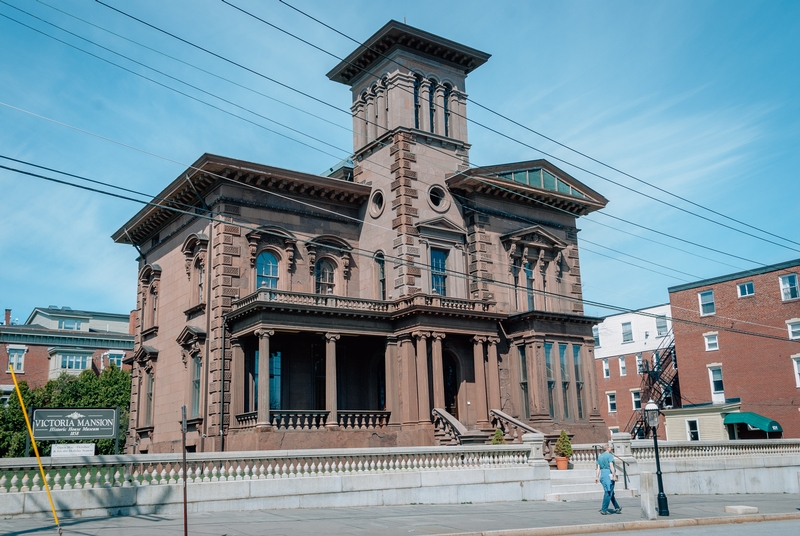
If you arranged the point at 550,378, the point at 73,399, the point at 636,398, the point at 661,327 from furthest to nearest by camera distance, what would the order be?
the point at 661,327 → the point at 636,398 → the point at 73,399 → the point at 550,378

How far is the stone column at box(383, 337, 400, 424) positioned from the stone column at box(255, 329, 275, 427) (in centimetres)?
541

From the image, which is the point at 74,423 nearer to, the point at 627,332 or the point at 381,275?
the point at 381,275

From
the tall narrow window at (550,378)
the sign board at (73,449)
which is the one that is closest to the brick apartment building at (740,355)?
the tall narrow window at (550,378)

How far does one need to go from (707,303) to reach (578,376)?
20874mm

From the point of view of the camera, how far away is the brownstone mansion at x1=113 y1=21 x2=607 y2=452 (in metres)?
29.8

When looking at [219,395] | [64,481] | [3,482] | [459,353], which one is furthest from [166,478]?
[459,353]

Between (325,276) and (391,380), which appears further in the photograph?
(325,276)

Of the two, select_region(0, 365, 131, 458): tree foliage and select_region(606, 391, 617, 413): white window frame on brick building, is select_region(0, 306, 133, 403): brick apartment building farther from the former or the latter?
select_region(606, 391, 617, 413): white window frame on brick building

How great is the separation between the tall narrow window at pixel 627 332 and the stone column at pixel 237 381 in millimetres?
42520

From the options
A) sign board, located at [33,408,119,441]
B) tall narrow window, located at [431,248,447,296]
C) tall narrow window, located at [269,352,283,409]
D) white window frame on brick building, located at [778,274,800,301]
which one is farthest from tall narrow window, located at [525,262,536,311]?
white window frame on brick building, located at [778,274,800,301]

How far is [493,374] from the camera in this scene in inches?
1302

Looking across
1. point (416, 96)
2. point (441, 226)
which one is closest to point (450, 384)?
point (441, 226)

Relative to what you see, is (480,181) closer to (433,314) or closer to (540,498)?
(433,314)

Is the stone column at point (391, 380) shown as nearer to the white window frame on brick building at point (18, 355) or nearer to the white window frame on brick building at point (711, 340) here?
the white window frame on brick building at point (711, 340)
